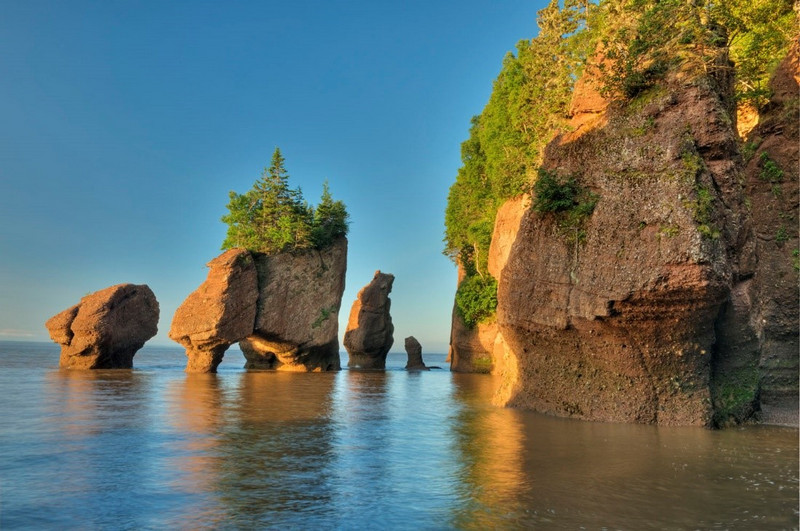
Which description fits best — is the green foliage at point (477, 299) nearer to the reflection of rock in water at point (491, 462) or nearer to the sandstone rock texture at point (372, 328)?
the sandstone rock texture at point (372, 328)

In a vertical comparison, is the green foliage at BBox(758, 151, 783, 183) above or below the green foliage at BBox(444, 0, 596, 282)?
below

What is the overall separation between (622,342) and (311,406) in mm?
9999

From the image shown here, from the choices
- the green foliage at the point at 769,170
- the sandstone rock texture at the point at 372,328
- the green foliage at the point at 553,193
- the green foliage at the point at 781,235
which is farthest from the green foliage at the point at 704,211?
the sandstone rock texture at the point at 372,328

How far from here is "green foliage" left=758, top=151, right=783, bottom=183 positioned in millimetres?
16422

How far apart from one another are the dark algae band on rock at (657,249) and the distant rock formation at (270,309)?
914 inches

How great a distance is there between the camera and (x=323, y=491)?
7477mm

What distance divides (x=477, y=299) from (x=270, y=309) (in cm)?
1566

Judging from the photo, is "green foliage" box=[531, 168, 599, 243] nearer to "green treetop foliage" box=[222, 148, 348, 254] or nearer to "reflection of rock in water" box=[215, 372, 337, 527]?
"reflection of rock in water" box=[215, 372, 337, 527]

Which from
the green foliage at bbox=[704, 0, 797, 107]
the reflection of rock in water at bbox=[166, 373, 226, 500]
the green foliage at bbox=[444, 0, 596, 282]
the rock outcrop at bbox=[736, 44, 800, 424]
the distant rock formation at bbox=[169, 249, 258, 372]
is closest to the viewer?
the reflection of rock in water at bbox=[166, 373, 226, 500]

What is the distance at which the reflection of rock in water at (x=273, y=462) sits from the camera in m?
6.69

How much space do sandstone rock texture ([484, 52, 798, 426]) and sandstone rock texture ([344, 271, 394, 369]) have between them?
33.6 meters

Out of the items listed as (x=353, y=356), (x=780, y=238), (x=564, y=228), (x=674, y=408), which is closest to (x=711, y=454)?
(x=674, y=408)

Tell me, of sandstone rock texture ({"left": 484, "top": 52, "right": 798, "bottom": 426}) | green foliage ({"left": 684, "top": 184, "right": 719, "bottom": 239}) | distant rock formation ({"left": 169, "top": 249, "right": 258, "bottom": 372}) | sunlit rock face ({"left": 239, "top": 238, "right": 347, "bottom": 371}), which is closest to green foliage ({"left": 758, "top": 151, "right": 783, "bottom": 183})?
sandstone rock texture ({"left": 484, "top": 52, "right": 798, "bottom": 426})

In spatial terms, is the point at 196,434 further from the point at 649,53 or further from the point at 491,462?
the point at 649,53
